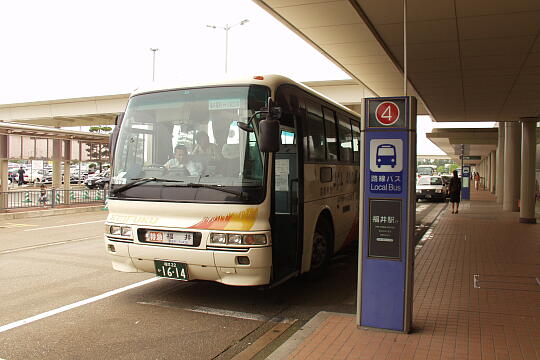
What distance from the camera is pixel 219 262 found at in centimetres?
606

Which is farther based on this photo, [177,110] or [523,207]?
[523,207]

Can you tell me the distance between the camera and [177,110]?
669 centimetres

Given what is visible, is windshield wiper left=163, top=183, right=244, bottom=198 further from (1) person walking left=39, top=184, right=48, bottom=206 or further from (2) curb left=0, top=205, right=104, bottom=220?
(1) person walking left=39, top=184, right=48, bottom=206

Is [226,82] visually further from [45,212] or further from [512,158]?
[512,158]

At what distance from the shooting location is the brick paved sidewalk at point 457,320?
4.74 metres

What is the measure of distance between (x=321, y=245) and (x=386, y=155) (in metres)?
3.40

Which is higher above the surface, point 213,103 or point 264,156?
point 213,103

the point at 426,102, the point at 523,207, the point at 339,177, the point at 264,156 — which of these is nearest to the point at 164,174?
the point at 264,156

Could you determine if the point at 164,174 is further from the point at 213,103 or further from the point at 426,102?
the point at 426,102

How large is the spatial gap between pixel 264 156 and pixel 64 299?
11.5 ft

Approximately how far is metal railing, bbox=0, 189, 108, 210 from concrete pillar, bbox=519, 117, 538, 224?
18884mm

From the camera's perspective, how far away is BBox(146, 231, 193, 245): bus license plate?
6227 millimetres

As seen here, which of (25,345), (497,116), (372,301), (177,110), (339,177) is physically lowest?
(25,345)

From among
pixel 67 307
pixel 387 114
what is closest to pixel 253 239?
pixel 387 114
